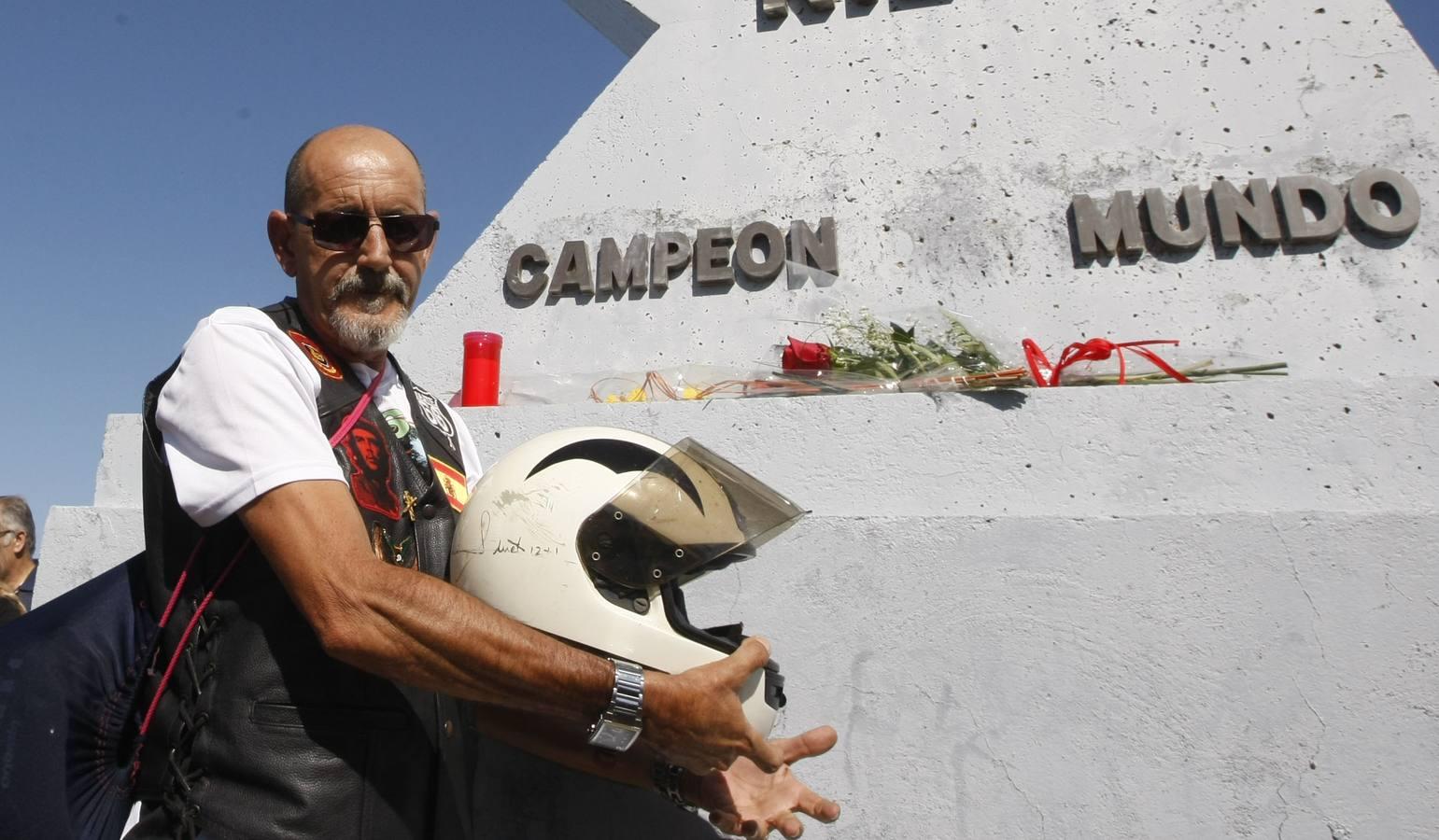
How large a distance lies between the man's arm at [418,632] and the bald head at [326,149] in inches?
26.4

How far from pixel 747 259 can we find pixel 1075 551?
188 centimetres

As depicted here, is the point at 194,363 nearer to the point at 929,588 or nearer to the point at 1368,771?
the point at 929,588

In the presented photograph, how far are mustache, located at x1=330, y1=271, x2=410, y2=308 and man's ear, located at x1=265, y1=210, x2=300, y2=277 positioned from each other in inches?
5.7

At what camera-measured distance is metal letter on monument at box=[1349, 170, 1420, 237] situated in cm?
327

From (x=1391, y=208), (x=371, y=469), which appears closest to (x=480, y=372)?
(x=371, y=469)

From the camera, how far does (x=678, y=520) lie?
183 cm

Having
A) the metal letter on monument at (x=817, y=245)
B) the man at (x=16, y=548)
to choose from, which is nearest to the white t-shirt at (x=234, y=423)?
the metal letter on monument at (x=817, y=245)

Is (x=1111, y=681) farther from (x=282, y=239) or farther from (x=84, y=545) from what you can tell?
(x=84, y=545)

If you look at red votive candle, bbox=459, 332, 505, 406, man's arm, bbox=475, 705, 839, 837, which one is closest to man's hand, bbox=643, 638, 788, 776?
man's arm, bbox=475, 705, 839, 837

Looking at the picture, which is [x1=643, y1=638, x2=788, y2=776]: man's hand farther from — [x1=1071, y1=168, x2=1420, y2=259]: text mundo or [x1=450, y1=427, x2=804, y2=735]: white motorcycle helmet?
[x1=1071, y1=168, x2=1420, y2=259]: text mundo

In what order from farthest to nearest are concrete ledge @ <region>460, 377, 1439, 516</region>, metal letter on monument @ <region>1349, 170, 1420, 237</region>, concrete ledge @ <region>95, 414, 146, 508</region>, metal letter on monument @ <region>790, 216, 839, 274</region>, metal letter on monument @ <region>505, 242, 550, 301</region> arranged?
metal letter on monument @ <region>505, 242, 550, 301</region> → metal letter on monument @ <region>790, 216, 839, 274</region> → metal letter on monument @ <region>1349, 170, 1420, 237</region> → concrete ledge @ <region>95, 414, 146, 508</region> → concrete ledge @ <region>460, 377, 1439, 516</region>

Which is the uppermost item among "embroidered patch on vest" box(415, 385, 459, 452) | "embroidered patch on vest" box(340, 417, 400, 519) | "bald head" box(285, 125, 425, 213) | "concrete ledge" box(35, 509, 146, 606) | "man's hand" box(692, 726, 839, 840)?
"bald head" box(285, 125, 425, 213)

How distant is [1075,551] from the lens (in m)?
2.34

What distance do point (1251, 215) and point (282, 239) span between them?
305 cm
